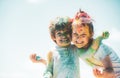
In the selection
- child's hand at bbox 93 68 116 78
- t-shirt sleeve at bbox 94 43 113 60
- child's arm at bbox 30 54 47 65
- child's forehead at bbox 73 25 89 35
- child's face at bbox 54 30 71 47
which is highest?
child's forehead at bbox 73 25 89 35

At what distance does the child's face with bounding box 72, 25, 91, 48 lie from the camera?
1.18 m

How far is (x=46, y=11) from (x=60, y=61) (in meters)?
0.20

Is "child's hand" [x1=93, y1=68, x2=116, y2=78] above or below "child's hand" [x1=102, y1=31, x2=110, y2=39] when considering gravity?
below

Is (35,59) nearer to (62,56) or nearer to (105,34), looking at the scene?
(62,56)

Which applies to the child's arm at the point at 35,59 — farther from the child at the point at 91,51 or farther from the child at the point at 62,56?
the child at the point at 91,51

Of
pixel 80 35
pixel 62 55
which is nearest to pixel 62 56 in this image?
pixel 62 55

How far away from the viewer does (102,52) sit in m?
1.20

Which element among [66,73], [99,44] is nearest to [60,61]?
[66,73]

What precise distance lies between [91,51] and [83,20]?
12 cm

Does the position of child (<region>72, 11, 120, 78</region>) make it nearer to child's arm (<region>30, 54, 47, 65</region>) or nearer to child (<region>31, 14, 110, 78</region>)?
child (<region>31, 14, 110, 78</region>)

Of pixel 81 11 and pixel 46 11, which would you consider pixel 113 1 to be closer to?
pixel 81 11

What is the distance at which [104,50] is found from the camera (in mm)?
1198

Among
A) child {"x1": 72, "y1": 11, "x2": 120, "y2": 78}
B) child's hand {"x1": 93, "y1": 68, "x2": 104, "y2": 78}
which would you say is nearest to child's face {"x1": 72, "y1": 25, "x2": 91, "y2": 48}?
child {"x1": 72, "y1": 11, "x2": 120, "y2": 78}

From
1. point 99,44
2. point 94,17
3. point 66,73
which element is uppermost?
point 94,17
